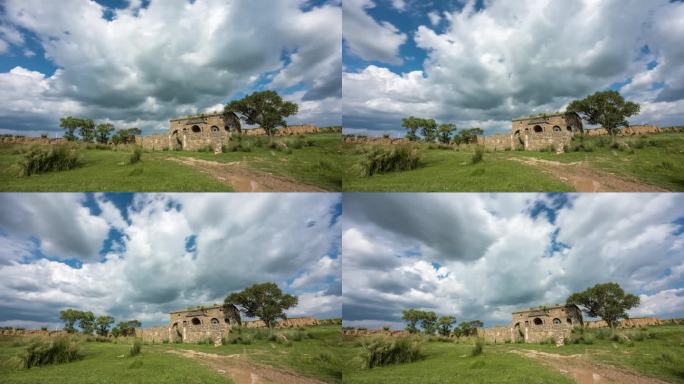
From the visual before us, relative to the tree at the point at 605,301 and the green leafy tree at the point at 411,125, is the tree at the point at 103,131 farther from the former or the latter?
the tree at the point at 605,301

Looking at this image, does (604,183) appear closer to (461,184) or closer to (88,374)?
(461,184)

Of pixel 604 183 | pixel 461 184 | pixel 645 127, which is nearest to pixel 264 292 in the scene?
pixel 461 184

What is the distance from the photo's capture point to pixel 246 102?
1670 cm

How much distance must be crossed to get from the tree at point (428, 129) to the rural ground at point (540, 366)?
8608 millimetres

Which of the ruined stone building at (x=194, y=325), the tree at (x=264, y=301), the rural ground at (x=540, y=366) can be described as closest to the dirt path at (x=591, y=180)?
the rural ground at (x=540, y=366)

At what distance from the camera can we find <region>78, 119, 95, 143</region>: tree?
13.8 metres

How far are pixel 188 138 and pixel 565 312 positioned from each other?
21997 mm

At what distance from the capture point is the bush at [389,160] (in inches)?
522

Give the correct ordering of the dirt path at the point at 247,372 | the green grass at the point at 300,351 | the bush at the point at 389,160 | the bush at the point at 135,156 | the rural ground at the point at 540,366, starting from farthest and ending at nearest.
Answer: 1. the green grass at the point at 300,351
2. the bush at the point at 389,160
3. the bush at the point at 135,156
4. the dirt path at the point at 247,372
5. the rural ground at the point at 540,366

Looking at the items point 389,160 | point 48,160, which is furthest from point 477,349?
point 48,160

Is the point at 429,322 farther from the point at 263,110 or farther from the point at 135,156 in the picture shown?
the point at 135,156

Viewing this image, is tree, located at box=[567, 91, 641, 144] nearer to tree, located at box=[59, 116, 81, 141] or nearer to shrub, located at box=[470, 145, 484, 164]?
shrub, located at box=[470, 145, 484, 164]

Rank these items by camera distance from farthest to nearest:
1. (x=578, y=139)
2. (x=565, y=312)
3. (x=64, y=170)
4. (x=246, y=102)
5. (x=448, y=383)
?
(x=565, y=312)
(x=246, y=102)
(x=578, y=139)
(x=64, y=170)
(x=448, y=383)

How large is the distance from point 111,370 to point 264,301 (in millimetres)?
7529
